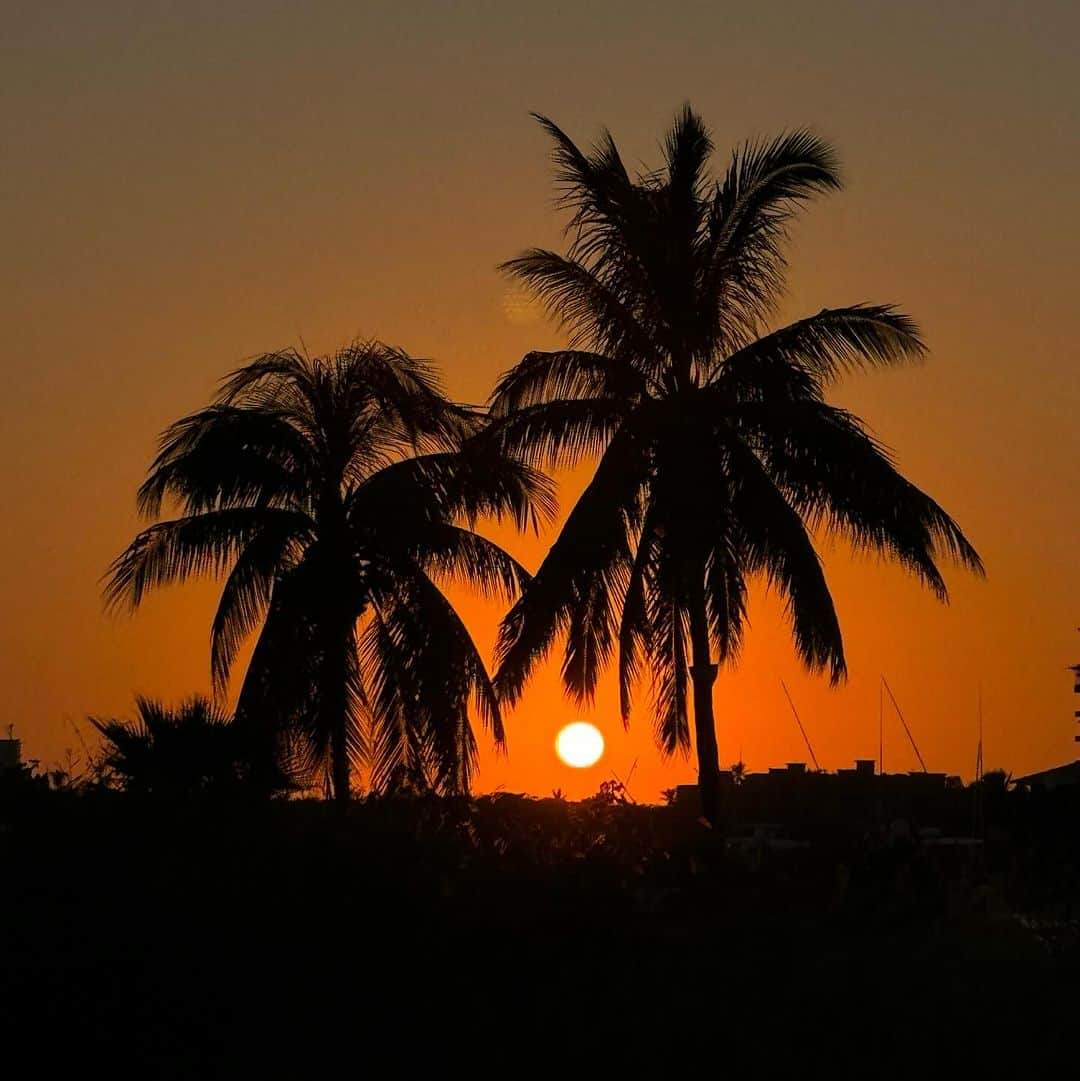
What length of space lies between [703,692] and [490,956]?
8998mm

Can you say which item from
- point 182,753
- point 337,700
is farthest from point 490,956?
point 337,700

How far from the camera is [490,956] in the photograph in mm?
14656

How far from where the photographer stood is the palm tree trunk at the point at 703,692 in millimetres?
23219

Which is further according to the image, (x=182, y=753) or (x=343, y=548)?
(x=343, y=548)

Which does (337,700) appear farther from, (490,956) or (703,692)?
(490,956)

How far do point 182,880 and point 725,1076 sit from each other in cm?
435

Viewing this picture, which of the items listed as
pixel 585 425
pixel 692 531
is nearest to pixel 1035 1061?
pixel 692 531

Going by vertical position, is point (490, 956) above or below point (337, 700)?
below

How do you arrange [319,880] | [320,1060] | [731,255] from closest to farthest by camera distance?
[320,1060], [319,880], [731,255]

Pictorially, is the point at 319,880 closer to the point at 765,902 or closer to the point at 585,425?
the point at 765,902

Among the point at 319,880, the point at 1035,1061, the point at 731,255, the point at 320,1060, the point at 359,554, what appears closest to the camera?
the point at 1035,1061

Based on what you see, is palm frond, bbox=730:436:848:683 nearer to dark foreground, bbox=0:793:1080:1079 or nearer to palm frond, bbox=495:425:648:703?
palm frond, bbox=495:425:648:703

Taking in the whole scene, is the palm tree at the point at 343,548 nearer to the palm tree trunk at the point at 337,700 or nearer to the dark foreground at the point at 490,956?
the palm tree trunk at the point at 337,700

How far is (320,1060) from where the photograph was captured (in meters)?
14.2
